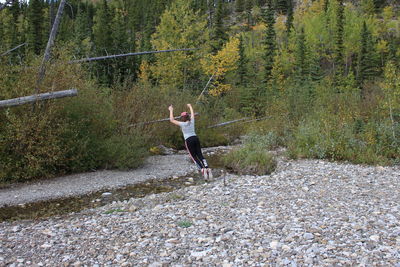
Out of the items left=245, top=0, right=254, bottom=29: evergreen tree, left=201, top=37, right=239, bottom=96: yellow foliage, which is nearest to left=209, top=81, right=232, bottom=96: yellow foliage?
left=201, top=37, right=239, bottom=96: yellow foliage

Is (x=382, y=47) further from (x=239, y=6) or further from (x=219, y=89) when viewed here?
(x=239, y=6)

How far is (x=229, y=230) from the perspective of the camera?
6.05 metres

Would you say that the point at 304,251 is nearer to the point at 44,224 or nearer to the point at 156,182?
the point at 44,224

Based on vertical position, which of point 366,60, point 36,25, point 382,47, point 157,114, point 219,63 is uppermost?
point 36,25

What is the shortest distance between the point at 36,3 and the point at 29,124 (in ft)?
155

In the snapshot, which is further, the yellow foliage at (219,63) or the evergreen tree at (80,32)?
the yellow foliage at (219,63)

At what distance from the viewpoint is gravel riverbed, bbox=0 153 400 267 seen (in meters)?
4.98

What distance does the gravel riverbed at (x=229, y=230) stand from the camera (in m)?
4.98

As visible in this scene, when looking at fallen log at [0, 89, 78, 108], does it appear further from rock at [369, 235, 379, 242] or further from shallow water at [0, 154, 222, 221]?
rock at [369, 235, 379, 242]

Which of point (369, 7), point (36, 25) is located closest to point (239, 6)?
point (369, 7)

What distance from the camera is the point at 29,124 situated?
34.0 ft

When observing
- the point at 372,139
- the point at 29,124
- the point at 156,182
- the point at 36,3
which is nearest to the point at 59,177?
the point at 29,124

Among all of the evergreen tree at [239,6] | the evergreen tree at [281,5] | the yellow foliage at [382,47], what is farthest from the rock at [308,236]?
the evergreen tree at [239,6]

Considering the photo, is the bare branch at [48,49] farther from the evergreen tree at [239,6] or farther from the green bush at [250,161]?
the evergreen tree at [239,6]
